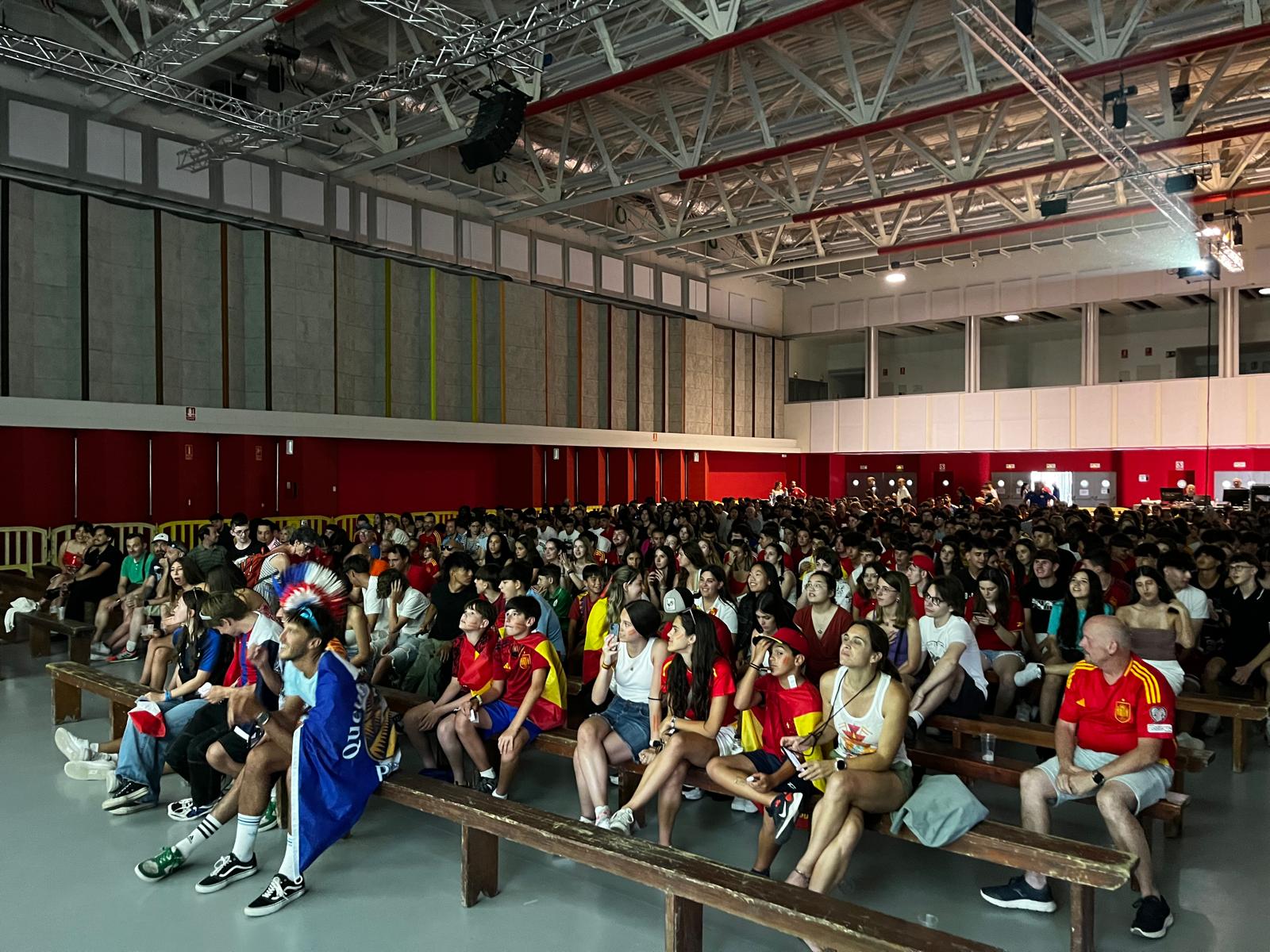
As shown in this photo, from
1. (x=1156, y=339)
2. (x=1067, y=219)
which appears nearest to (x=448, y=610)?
(x=1067, y=219)

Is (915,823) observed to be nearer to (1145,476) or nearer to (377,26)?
(377,26)

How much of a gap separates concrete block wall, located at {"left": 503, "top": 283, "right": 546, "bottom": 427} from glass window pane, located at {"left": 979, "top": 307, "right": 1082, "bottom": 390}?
50.6 feet

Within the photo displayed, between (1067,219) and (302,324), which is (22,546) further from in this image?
(1067,219)

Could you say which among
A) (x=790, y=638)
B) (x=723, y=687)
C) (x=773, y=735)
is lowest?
(x=773, y=735)

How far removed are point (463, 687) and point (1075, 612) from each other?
4.36m

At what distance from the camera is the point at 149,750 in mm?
4977

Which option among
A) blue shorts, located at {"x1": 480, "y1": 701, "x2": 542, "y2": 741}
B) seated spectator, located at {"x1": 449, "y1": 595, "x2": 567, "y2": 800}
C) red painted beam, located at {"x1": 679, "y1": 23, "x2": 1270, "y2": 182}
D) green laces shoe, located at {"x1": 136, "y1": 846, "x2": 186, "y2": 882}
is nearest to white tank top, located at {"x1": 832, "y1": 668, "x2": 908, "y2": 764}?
seated spectator, located at {"x1": 449, "y1": 595, "x2": 567, "y2": 800}

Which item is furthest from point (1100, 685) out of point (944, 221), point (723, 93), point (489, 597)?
point (944, 221)

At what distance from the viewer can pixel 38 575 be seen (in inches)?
458

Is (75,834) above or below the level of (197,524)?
below

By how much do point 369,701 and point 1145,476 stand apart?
2558 cm

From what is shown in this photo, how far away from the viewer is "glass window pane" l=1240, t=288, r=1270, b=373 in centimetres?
2534

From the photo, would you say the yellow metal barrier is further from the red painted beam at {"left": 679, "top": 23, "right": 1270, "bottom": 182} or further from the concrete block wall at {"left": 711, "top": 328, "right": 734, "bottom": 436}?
the concrete block wall at {"left": 711, "top": 328, "right": 734, "bottom": 436}

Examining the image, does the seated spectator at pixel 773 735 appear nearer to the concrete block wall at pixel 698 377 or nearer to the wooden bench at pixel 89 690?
the wooden bench at pixel 89 690
